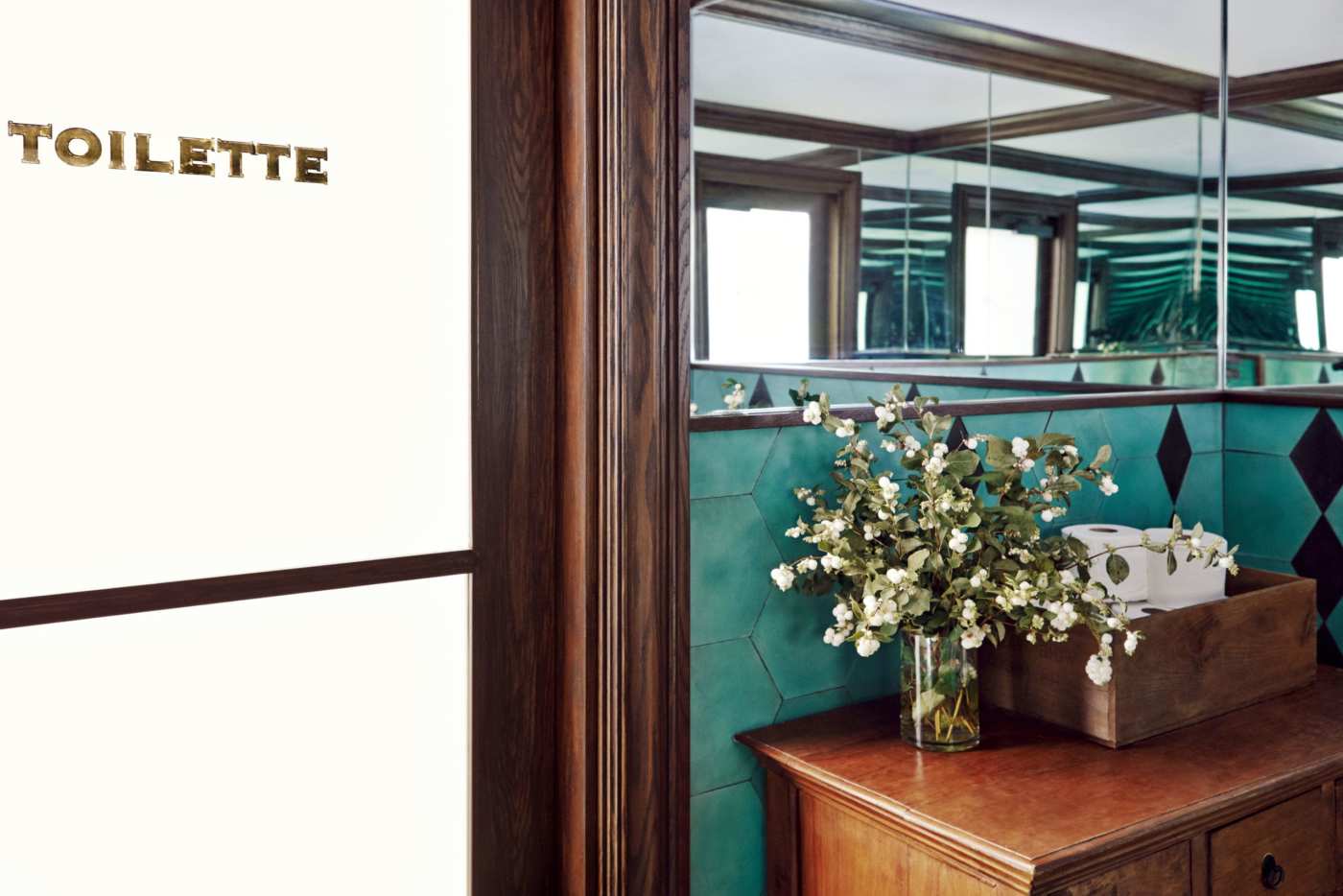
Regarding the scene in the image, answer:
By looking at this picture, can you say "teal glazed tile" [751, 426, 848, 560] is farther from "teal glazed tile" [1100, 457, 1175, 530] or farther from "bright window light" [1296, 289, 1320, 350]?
"bright window light" [1296, 289, 1320, 350]

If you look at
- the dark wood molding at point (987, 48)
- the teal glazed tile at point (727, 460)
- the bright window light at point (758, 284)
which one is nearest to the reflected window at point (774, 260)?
the bright window light at point (758, 284)

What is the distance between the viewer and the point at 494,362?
1365 mm

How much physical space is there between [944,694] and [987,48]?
126 centimetres

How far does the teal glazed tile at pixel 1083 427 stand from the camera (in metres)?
1.88

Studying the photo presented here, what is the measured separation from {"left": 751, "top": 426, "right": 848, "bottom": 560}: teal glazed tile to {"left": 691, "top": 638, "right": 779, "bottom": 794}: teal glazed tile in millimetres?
158

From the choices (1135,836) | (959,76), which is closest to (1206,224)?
(959,76)

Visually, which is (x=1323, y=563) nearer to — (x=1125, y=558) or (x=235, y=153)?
(x=1125, y=558)

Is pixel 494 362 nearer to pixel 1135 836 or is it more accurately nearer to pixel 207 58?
pixel 207 58

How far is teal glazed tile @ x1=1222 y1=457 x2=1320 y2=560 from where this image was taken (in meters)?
2.00

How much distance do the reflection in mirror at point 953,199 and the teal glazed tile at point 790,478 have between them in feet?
0.22

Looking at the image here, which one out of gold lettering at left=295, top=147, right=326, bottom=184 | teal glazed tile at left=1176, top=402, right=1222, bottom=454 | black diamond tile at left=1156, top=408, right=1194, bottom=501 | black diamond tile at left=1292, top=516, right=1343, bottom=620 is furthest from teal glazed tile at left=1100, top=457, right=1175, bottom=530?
gold lettering at left=295, top=147, right=326, bottom=184

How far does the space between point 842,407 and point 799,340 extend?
130mm

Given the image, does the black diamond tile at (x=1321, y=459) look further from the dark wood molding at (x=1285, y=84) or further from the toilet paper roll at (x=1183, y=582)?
the dark wood molding at (x=1285, y=84)

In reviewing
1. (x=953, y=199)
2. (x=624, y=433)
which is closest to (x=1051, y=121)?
(x=953, y=199)
